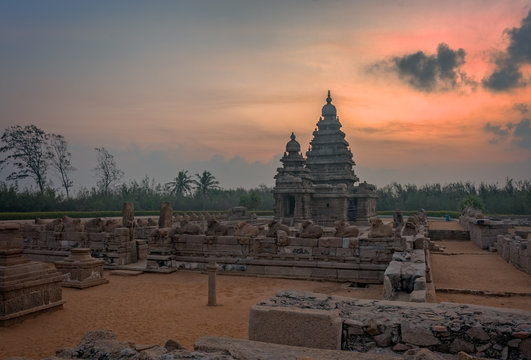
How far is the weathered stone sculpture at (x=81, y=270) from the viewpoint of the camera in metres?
10.1

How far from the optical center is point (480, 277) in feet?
34.2

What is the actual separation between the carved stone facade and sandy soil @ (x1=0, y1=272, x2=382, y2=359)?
19.2 metres

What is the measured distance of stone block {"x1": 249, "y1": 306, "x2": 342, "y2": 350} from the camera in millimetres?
4141

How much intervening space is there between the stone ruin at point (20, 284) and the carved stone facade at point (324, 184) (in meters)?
22.7

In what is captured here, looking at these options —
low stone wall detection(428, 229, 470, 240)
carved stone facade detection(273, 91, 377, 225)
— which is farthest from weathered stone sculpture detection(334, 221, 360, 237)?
carved stone facade detection(273, 91, 377, 225)

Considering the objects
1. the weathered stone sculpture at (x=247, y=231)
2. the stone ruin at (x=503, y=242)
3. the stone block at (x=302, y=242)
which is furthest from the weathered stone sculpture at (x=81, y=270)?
the stone ruin at (x=503, y=242)

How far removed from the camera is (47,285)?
7855 millimetres

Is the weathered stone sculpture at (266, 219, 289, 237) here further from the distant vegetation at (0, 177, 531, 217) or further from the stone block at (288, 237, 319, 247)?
the distant vegetation at (0, 177, 531, 217)

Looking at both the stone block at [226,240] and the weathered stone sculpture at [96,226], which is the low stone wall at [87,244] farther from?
the stone block at [226,240]

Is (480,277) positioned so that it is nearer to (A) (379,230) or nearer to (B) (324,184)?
(A) (379,230)

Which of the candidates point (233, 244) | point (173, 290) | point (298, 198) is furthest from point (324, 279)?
point (298, 198)

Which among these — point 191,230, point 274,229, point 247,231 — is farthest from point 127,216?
point 274,229

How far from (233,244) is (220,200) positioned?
45345 millimetres

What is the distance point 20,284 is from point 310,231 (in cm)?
740
